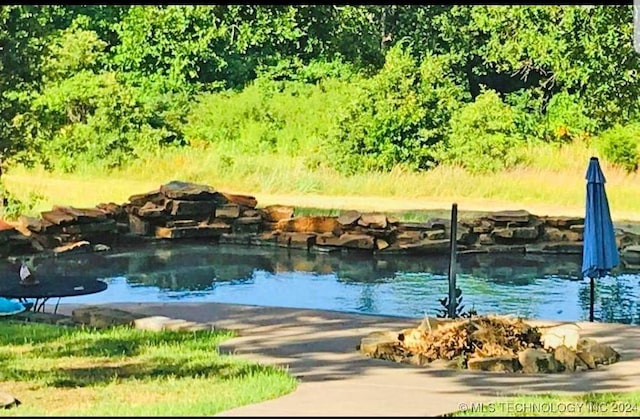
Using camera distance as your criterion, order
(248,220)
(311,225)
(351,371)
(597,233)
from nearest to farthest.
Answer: (351,371) < (597,233) < (311,225) < (248,220)

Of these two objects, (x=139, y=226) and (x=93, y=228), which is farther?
(x=139, y=226)

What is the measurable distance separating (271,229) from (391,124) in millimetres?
6766

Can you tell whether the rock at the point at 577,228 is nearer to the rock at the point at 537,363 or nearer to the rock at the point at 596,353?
the rock at the point at 596,353

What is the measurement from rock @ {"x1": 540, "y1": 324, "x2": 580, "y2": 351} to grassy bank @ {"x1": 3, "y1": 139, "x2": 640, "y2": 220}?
1001 cm

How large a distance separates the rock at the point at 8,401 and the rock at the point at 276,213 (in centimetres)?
1057

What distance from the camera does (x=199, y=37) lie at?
2402cm

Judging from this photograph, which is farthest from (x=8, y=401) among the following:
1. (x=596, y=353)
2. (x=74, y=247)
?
(x=74, y=247)

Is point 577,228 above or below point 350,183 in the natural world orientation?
below

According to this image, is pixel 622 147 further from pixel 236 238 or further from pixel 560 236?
pixel 236 238

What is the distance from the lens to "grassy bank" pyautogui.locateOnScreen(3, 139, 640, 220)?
18672 mm

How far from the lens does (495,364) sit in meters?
6.66

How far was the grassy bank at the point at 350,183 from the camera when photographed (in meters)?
18.7

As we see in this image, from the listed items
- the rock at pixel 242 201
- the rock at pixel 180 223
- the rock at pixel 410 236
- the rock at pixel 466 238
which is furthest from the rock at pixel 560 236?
the rock at pixel 180 223

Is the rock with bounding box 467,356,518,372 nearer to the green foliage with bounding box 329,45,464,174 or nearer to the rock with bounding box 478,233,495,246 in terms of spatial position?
the rock with bounding box 478,233,495,246
